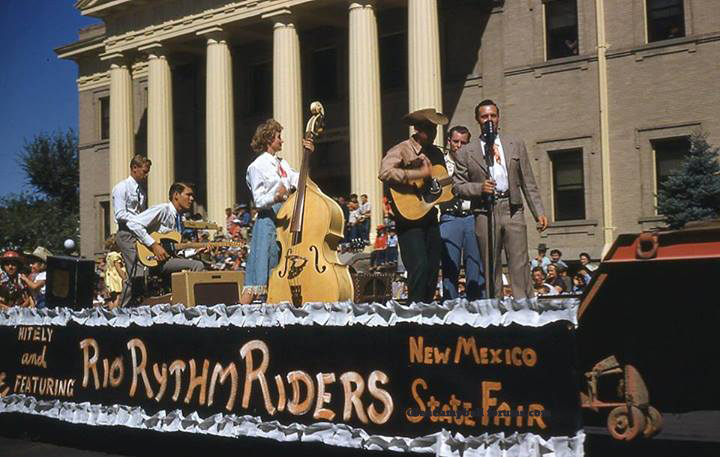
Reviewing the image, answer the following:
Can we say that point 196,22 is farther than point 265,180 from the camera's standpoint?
Yes

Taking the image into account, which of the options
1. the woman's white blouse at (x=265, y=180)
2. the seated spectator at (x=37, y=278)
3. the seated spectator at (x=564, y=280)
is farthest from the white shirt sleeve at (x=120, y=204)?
the seated spectator at (x=564, y=280)

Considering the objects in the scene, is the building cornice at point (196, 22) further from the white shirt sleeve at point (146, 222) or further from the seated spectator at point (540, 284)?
the white shirt sleeve at point (146, 222)

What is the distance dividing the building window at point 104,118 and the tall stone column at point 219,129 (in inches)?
493

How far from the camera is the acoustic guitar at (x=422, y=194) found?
27.0 ft

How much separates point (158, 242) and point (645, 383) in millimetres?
6481

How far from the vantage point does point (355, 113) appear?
1161 inches

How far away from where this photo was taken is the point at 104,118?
45.7 metres

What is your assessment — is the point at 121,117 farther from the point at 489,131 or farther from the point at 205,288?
the point at 489,131

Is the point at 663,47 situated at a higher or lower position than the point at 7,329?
higher

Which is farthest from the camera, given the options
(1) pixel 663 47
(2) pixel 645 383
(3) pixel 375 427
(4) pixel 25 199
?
(4) pixel 25 199

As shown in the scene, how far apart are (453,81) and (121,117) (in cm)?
1415

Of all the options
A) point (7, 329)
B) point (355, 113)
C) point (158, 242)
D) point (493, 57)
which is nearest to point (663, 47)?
point (493, 57)

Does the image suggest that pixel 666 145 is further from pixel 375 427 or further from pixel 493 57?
pixel 375 427

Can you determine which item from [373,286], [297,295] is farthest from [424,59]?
[297,295]
